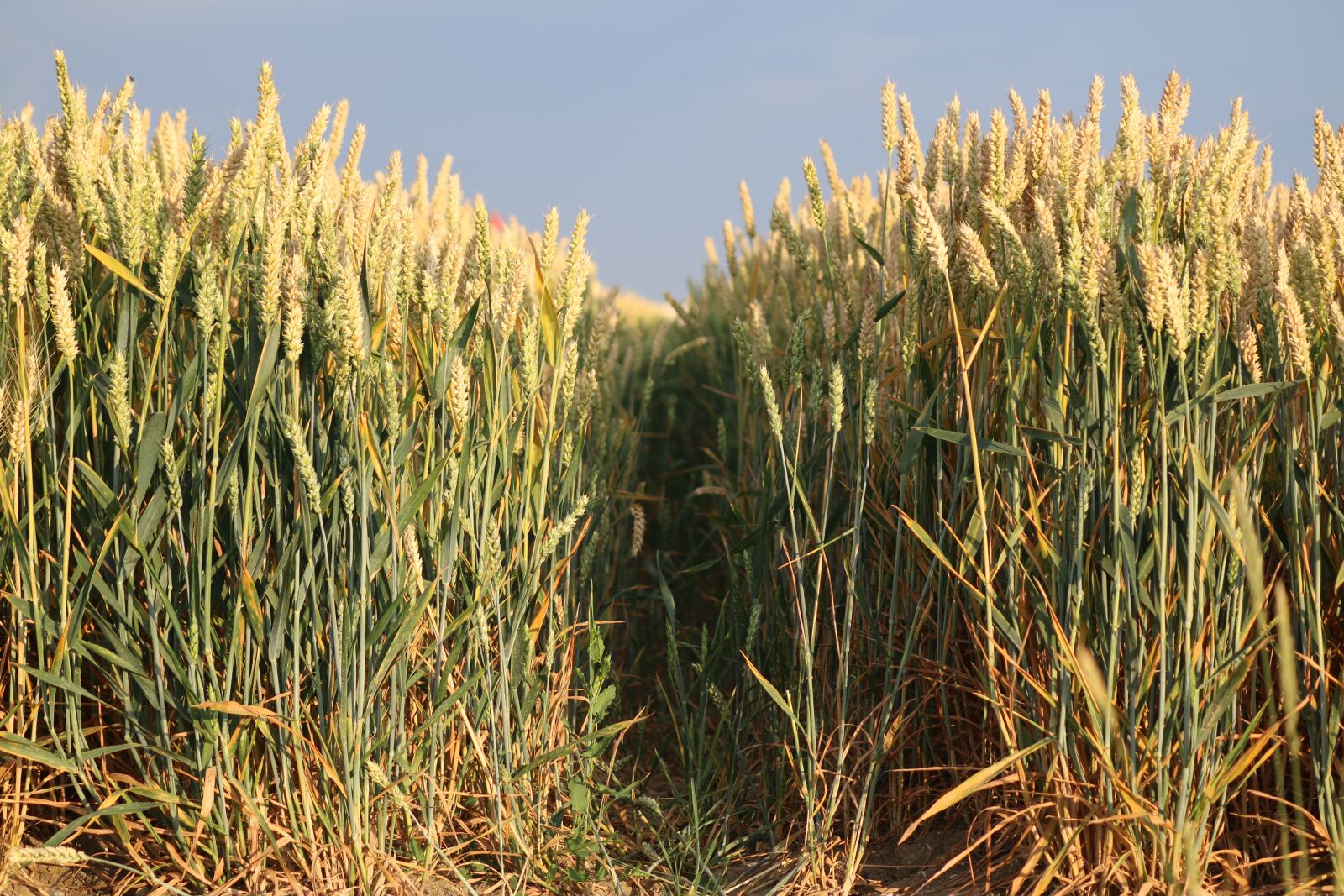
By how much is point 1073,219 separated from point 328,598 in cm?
144

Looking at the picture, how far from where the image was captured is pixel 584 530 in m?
2.20

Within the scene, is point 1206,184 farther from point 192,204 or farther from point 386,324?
point 192,204

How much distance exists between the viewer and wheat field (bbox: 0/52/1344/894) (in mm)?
1703

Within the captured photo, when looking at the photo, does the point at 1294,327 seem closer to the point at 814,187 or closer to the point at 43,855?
the point at 814,187

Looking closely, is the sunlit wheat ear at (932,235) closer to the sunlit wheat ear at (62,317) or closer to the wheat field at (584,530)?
the wheat field at (584,530)

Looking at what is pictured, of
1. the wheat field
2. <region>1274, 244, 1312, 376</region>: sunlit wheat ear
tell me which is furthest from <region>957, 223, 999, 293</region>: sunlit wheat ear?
<region>1274, 244, 1312, 376</region>: sunlit wheat ear

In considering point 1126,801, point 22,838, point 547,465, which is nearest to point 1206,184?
point 1126,801

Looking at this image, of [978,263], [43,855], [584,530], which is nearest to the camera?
[43,855]

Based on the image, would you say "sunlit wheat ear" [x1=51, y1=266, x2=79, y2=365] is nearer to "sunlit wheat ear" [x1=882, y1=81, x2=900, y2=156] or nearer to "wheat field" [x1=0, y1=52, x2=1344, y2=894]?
"wheat field" [x1=0, y1=52, x2=1344, y2=894]

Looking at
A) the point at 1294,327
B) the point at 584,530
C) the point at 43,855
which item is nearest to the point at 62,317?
the point at 43,855

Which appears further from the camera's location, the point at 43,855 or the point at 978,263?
the point at 978,263

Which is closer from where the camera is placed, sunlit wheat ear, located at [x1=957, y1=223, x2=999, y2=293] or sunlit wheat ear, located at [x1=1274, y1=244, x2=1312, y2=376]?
sunlit wheat ear, located at [x1=1274, y1=244, x2=1312, y2=376]

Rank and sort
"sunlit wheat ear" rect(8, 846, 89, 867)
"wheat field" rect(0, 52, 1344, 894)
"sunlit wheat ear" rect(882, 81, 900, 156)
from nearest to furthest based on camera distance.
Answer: "sunlit wheat ear" rect(8, 846, 89, 867)
"wheat field" rect(0, 52, 1344, 894)
"sunlit wheat ear" rect(882, 81, 900, 156)

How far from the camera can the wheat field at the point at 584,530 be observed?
1.70 metres
